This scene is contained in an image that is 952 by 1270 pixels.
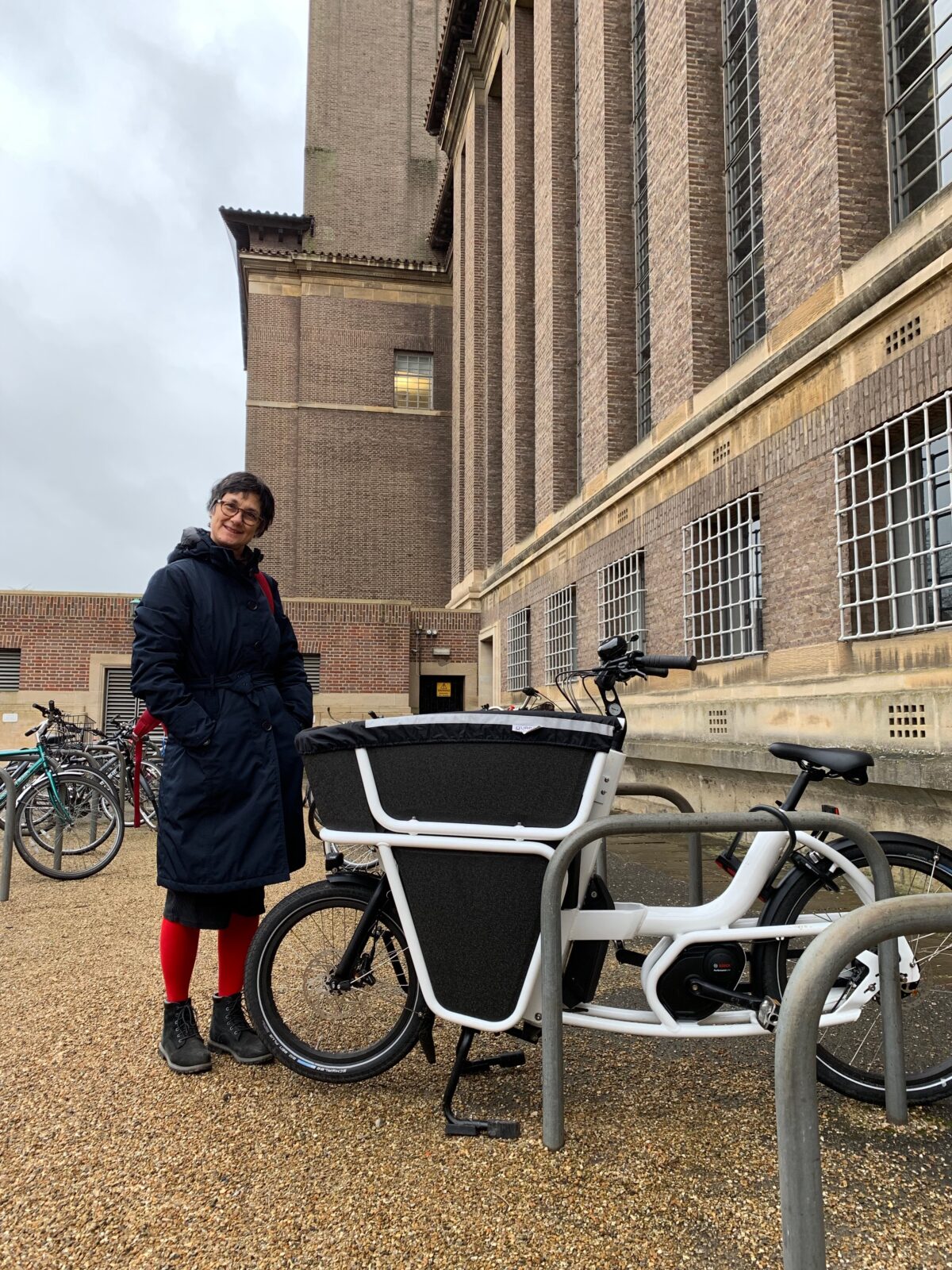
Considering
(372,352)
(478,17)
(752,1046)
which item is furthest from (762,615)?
(372,352)

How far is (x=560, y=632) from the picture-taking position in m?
15.8

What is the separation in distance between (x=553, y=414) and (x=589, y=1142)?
1533cm

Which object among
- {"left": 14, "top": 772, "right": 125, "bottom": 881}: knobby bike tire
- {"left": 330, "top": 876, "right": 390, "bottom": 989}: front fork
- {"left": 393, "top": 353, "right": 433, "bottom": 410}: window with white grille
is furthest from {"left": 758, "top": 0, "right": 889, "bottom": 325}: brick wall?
{"left": 393, "top": 353, "right": 433, "bottom": 410}: window with white grille

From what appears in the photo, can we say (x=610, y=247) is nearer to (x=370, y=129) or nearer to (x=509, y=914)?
(x=509, y=914)

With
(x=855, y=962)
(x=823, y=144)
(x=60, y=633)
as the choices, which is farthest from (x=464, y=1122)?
(x=60, y=633)

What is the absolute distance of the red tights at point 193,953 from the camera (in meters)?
3.02

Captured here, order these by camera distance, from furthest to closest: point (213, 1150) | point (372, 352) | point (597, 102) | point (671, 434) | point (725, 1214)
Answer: point (372, 352), point (597, 102), point (671, 434), point (213, 1150), point (725, 1214)

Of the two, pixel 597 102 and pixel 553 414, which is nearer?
pixel 597 102

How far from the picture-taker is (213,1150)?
7.84 ft

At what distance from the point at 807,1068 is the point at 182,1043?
93.5 inches

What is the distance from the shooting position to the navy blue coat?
2.89 metres

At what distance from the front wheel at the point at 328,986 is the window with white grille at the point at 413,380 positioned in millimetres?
28485

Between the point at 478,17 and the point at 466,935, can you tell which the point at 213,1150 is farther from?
the point at 478,17

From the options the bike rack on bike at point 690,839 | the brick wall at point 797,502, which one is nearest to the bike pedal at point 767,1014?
the bike rack on bike at point 690,839
